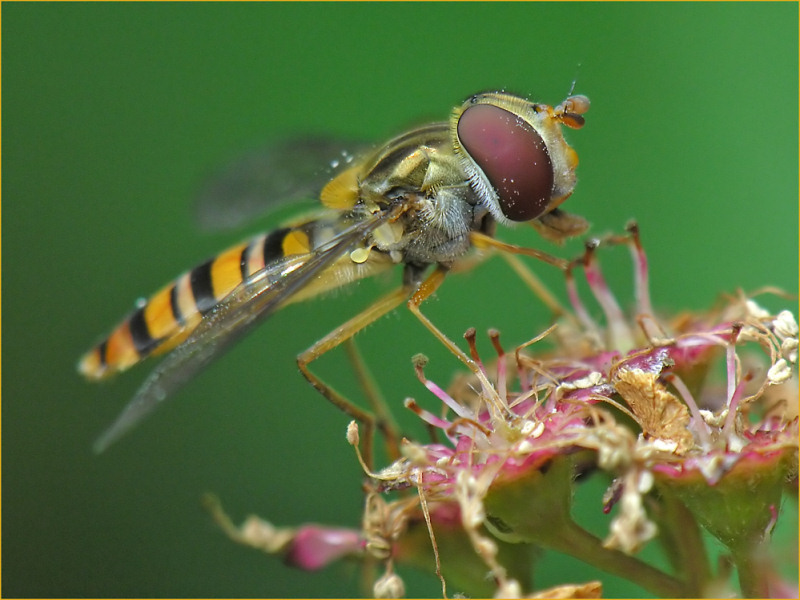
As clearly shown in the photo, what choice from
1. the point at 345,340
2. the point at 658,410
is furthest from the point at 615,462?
the point at 345,340

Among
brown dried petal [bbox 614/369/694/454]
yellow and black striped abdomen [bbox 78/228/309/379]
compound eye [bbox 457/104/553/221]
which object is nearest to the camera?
brown dried petal [bbox 614/369/694/454]

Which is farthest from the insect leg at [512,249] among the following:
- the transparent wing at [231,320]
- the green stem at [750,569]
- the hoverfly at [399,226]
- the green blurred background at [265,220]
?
the green stem at [750,569]

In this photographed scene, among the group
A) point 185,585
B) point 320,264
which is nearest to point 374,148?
point 320,264

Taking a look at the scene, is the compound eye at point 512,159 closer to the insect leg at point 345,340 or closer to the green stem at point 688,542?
the insect leg at point 345,340

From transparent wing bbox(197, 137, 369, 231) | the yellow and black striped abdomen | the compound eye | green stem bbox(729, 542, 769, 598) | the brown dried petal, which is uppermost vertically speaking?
transparent wing bbox(197, 137, 369, 231)

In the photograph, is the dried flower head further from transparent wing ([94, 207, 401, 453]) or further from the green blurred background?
the green blurred background

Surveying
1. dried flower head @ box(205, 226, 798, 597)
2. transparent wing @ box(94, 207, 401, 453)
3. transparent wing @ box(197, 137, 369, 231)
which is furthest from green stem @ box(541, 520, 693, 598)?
transparent wing @ box(197, 137, 369, 231)

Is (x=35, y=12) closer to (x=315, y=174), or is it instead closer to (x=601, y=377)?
(x=315, y=174)
